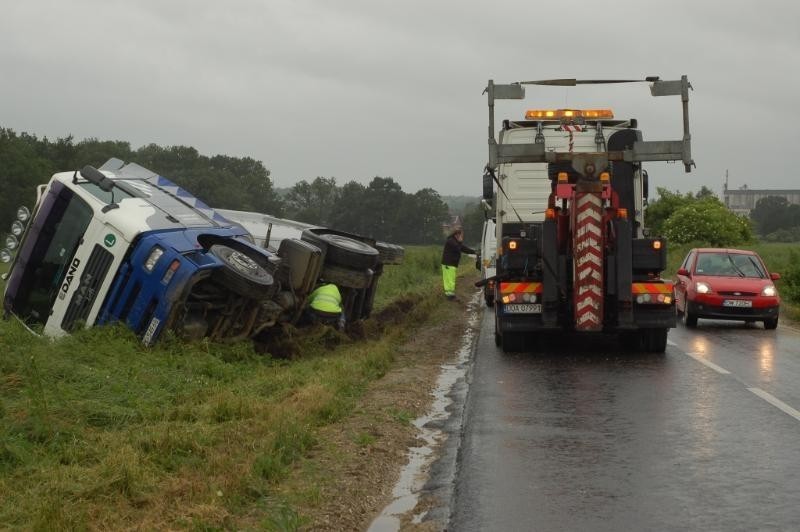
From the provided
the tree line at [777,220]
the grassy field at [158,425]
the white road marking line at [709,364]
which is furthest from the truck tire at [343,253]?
the tree line at [777,220]

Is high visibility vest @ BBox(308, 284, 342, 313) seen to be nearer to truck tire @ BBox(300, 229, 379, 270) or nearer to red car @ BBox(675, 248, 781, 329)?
truck tire @ BBox(300, 229, 379, 270)

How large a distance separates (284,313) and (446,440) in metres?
6.08

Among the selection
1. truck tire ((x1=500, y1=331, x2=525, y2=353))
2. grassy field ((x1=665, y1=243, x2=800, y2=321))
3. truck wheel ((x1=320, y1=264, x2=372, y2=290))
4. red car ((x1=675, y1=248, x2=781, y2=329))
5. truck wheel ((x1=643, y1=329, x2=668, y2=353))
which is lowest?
truck tire ((x1=500, y1=331, x2=525, y2=353))

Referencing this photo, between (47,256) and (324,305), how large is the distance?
3.74 metres

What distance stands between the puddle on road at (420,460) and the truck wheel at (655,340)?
2.79 m

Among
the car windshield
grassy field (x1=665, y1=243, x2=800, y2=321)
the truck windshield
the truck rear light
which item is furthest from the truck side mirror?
grassy field (x1=665, y1=243, x2=800, y2=321)

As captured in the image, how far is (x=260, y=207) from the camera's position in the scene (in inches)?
2926

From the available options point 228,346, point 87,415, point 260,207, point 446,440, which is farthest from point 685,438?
point 260,207

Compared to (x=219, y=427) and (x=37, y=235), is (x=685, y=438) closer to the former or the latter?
(x=219, y=427)

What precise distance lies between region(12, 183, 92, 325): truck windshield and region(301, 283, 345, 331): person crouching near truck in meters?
3.36

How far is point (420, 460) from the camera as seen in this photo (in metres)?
7.94

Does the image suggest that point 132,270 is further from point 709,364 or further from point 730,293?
point 730,293

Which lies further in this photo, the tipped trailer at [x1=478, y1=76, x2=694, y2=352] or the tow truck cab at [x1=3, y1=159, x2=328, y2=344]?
the tipped trailer at [x1=478, y1=76, x2=694, y2=352]

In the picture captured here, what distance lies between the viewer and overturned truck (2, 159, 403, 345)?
12227 millimetres
